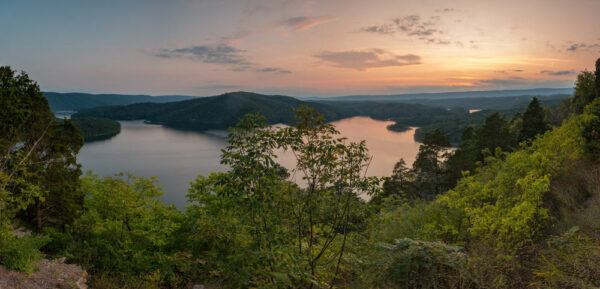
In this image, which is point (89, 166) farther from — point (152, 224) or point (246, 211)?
point (246, 211)

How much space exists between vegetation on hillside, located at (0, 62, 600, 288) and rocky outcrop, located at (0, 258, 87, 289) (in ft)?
1.12

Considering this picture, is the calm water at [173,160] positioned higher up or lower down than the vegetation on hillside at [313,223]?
lower down

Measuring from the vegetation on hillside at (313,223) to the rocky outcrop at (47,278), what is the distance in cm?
34

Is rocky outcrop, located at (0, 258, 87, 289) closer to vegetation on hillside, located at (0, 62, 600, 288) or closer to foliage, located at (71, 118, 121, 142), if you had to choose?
vegetation on hillside, located at (0, 62, 600, 288)

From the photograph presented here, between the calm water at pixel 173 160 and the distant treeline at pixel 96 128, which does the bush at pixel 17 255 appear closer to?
the calm water at pixel 173 160

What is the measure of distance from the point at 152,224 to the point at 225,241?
7.81m

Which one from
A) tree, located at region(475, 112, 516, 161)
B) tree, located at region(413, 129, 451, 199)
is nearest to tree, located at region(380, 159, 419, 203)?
tree, located at region(413, 129, 451, 199)

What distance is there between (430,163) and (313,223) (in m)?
32.6

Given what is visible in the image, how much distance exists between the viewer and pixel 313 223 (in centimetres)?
575

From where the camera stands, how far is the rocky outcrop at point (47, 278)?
25.3ft

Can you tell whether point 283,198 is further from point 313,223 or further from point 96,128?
point 96,128

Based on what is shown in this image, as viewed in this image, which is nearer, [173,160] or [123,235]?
[123,235]

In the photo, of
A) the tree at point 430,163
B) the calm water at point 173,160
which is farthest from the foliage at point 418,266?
the calm water at point 173,160

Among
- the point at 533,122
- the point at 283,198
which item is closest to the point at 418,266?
the point at 283,198
